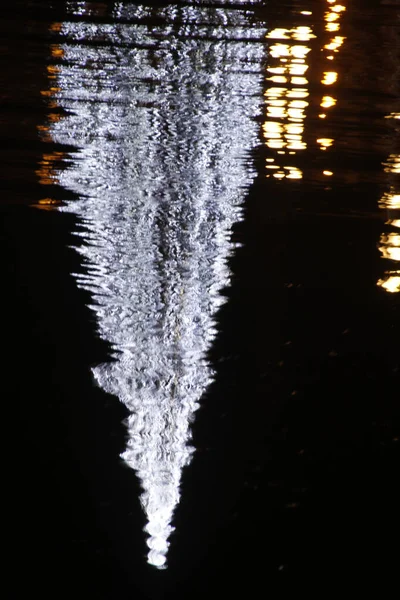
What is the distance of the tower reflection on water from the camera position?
1.90 metres

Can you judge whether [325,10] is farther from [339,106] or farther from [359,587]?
[359,587]

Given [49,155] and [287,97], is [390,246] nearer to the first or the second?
[49,155]

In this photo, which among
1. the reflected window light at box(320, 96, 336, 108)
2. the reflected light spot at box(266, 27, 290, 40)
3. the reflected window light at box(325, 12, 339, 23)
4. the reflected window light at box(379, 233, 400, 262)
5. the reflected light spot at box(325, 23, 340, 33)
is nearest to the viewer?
the reflected window light at box(379, 233, 400, 262)

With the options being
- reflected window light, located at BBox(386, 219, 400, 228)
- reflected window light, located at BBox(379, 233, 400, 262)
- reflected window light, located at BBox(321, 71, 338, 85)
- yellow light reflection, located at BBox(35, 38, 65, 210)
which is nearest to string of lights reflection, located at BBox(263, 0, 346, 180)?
reflected window light, located at BBox(321, 71, 338, 85)

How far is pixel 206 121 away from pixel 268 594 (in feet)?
9.60

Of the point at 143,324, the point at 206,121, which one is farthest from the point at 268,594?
the point at 206,121

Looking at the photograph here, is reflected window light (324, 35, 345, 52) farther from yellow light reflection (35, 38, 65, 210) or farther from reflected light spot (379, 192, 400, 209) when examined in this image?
reflected light spot (379, 192, 400, 209)

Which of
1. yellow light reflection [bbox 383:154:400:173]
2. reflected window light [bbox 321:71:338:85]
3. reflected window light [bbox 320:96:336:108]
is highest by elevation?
reflected window light [bbox 321:71:338:85]

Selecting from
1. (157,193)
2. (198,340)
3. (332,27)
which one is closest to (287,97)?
(157,193)

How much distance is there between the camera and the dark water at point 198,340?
1523mm

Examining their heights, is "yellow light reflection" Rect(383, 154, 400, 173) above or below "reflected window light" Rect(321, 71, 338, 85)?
below

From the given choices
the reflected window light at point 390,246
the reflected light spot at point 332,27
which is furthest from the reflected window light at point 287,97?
the reflected window light at point 390,246

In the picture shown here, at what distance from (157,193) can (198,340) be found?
1.09m

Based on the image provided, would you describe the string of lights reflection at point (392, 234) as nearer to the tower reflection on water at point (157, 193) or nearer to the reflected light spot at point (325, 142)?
the reflected light spot at point (325, 142)
